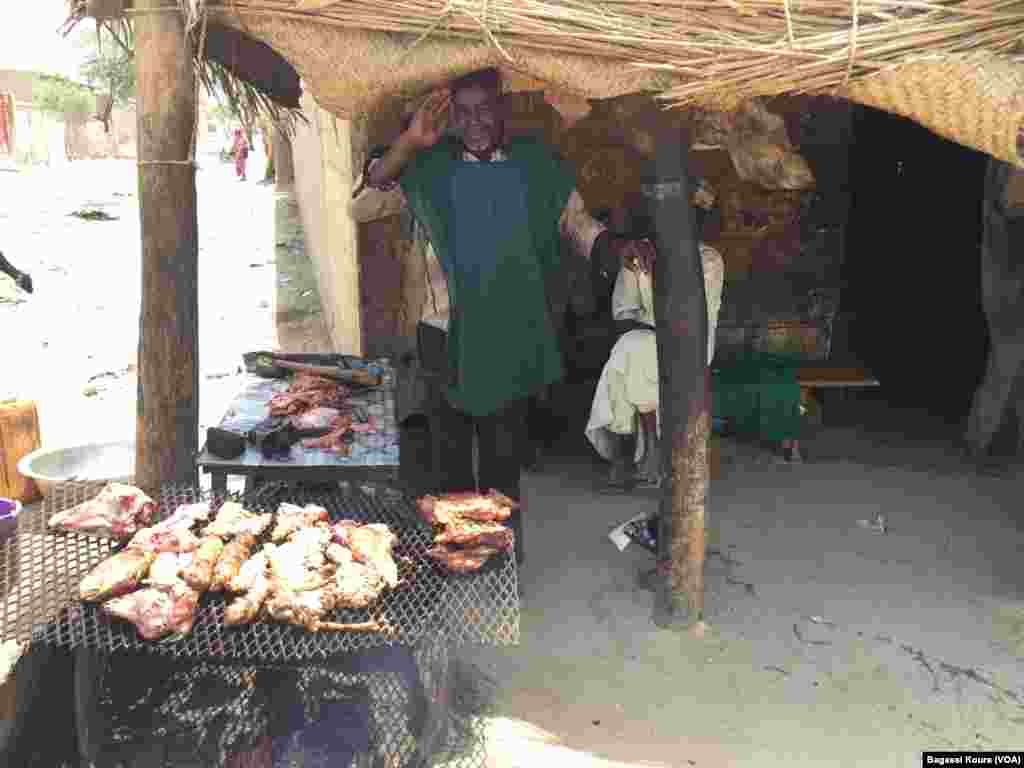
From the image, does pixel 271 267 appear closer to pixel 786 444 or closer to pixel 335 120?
pixel 335 120

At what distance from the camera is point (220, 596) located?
278 centimetres

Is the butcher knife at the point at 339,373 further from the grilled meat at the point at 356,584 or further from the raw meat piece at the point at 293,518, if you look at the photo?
the grilled meat at the point at 356,584

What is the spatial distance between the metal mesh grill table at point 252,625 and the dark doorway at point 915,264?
498 cm

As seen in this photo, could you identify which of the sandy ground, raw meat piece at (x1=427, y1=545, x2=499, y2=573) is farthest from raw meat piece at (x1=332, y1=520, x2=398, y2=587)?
the sandy ground

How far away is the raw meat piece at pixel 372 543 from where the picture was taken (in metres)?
2.83

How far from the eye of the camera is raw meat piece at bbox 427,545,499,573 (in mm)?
2877

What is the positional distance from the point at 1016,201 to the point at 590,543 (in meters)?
3.03

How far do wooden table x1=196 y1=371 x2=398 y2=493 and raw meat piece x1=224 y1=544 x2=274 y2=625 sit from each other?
1.83 ft

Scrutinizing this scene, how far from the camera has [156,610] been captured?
8.52 feet

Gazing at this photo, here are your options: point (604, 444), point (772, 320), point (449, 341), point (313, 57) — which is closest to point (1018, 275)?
point (772, 320)

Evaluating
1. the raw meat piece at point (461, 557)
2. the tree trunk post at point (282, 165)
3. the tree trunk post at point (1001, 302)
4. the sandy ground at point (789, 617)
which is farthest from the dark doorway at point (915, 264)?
the tree trunk post at point (282, 165)

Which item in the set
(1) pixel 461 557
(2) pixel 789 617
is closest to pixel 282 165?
(2) pixel 789 617

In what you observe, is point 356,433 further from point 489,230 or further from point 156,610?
point 156,610

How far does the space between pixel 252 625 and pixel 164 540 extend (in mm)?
471
